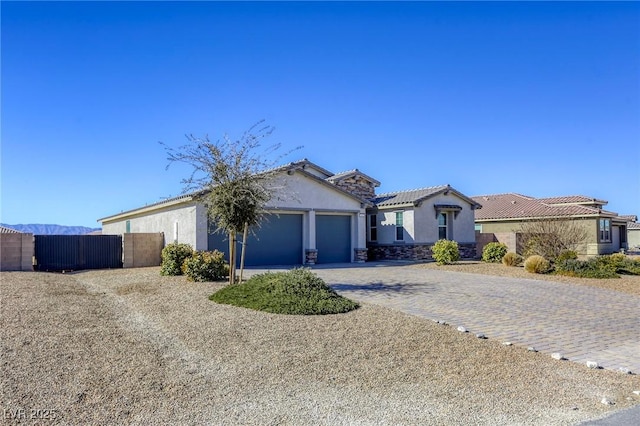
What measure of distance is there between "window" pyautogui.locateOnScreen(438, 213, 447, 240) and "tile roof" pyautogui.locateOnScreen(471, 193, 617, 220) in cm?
861

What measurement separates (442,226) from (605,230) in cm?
1484

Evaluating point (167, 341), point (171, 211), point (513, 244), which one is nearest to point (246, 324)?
point (167, 341)

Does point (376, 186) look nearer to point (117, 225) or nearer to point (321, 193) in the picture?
point (321, 193)

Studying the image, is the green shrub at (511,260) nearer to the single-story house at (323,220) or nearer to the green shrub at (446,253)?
the green shrub at (446,253)

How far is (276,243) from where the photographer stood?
21547 mm

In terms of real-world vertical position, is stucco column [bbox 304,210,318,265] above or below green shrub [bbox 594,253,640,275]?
above

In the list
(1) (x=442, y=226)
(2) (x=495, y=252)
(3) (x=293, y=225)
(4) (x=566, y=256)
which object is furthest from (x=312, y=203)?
(4) (x=566, y=256)

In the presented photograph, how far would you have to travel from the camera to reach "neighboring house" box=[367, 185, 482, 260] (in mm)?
25969

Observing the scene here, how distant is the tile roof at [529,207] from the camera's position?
109ft

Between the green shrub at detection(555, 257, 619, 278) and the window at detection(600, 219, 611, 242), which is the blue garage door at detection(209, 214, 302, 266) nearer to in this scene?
the green shrub at detection(555, 257, 619, 278)

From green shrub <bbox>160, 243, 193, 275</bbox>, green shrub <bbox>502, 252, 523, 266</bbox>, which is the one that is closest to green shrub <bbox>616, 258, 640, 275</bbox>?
green shrub <bbox>502, 252, 523, 266</bbox>

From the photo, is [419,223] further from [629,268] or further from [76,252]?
[76,252]

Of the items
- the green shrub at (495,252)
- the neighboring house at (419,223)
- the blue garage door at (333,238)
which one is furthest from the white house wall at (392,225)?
the green shrub at (495,252)

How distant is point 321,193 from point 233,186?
32.2 feet
